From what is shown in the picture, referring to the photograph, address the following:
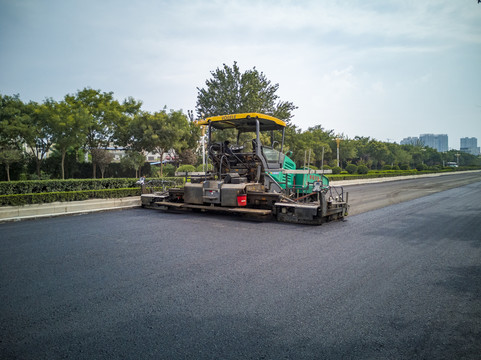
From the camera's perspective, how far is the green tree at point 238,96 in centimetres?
3195

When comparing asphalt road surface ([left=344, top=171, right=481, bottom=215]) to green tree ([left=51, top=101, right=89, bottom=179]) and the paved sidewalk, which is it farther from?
green tree ([left=51, top=101, right=89, bottom=179])

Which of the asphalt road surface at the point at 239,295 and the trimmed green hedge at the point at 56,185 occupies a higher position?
the trimmed green hedge at the point at 56,185

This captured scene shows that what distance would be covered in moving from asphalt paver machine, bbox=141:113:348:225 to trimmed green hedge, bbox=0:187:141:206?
409 cm

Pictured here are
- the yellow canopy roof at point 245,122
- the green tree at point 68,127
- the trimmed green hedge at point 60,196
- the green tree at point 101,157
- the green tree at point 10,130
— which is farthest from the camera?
the green tree at point 101,157

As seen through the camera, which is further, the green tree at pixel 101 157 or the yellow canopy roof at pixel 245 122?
the green tree at pixel 101 157

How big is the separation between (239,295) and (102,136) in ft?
86.9

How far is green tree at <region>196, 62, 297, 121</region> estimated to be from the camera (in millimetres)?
31953

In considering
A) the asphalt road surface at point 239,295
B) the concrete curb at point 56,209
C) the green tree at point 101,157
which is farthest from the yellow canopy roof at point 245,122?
the green tree at point 101,157

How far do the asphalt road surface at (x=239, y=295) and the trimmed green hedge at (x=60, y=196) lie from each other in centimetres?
459

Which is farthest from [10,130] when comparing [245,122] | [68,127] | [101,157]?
[245,122]

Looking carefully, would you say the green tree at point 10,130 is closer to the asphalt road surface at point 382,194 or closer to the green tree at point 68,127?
the green tree at point 68,127

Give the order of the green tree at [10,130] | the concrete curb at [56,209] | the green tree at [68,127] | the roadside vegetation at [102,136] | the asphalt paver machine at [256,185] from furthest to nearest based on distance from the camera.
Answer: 1. the green tree at [68,127]
2. the green tree at [10,130]
3. the roadside vegetation at [102,136]
4. the concrete curb at [56,209]
5. the asphalt paver machine at [256,185]

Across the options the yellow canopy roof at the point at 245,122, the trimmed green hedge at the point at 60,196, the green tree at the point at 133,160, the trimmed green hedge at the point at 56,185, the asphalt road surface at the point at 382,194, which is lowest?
the asphalt road surface at the point at 382,194

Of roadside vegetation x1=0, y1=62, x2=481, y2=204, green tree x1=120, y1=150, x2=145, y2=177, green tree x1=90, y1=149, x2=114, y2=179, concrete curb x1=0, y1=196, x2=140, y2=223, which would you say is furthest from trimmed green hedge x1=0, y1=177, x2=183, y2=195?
green tree x1=90, y1=149, x2=114, y2=179
